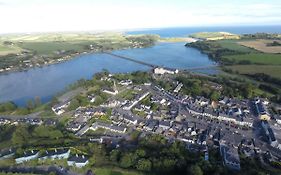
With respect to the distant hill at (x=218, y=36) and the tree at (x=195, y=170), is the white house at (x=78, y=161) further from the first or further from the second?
the distant hill at (x=218, y=36)

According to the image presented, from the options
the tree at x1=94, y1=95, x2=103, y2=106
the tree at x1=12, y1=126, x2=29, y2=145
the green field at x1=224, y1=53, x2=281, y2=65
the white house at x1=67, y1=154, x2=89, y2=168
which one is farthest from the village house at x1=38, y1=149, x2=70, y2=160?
the green field at x1=224, y1=53, x2=281, y2=65

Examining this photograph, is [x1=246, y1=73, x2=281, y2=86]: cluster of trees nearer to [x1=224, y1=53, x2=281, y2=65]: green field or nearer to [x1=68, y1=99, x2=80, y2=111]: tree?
[x1=224, y1=53, x2=281, y2=65]: green field

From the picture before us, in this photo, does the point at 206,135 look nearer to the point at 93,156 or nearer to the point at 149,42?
the point at 93,156

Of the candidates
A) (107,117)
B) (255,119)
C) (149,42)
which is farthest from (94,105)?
(149,42)

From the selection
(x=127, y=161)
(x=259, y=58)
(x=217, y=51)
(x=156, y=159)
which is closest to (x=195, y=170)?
(x=156, y=159)

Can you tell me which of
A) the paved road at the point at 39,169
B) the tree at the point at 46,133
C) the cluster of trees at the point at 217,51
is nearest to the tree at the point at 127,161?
the paved road at the point at 39,169
